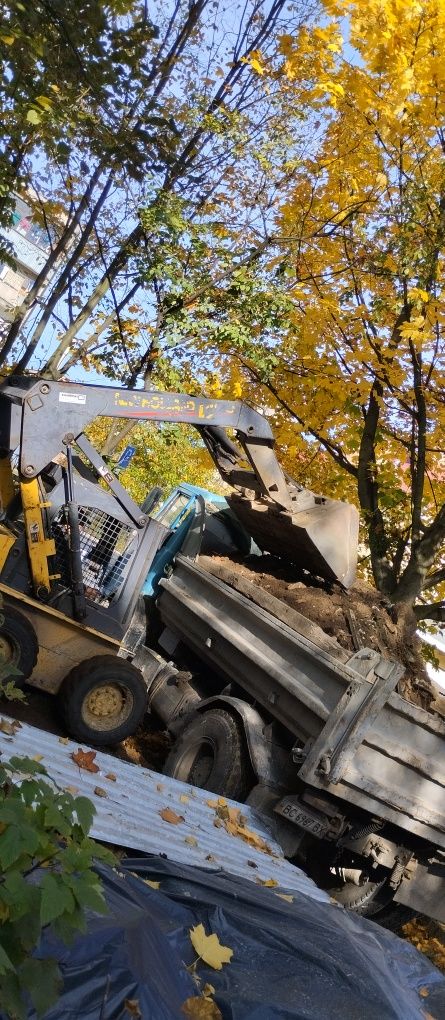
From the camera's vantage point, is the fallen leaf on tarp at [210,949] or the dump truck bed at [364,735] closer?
the fallen leaf on tarp at [210,949]

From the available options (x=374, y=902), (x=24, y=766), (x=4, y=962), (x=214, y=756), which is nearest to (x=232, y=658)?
(x=214, y=756)

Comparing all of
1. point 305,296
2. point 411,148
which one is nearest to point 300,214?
point 305,296

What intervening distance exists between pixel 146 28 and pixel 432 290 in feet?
11.6

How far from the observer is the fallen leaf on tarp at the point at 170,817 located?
4715mm

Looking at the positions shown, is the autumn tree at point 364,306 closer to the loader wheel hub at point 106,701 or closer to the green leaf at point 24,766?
the loader wheel hub at point 106,701

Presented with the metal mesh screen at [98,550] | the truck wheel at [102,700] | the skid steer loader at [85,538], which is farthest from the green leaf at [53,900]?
the metal mesh screen at [98,550]

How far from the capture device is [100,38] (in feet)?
22.2

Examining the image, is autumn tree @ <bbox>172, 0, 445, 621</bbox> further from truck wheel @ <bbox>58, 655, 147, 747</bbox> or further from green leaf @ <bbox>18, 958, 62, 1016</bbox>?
green leaf @ <bbox>18, 958, 62, 1016</bbox>

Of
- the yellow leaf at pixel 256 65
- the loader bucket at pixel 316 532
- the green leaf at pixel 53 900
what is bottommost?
the green leaf at pixel 53 900

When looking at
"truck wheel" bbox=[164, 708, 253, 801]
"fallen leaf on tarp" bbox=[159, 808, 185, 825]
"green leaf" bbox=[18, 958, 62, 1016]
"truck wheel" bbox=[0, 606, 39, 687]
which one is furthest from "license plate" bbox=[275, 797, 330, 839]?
"green leaf" bbox=[18, 958, 62, 1016]

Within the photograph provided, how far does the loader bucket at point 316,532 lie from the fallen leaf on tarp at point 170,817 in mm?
3075

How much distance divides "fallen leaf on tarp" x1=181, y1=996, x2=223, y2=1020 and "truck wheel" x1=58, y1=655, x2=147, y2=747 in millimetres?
4239

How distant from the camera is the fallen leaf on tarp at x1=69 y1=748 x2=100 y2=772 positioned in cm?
472

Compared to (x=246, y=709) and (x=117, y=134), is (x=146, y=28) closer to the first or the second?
(x=117, y=134)
